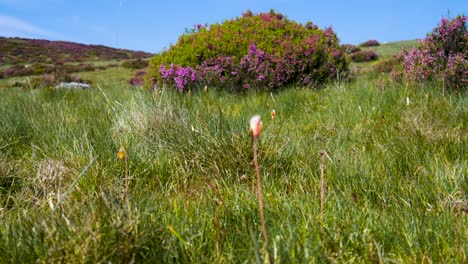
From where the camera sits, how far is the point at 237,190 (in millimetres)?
2562

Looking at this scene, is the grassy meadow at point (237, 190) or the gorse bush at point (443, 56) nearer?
the grassy meadow at point (237, 190)

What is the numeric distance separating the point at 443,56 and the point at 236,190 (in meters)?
5.37

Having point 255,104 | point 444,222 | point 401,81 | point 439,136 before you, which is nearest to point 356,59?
point 401,81

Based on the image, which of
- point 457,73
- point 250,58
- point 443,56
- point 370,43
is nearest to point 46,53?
point 370,43

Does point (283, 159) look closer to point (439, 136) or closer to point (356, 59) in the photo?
point (439, 136)

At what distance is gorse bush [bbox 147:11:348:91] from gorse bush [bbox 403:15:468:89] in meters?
2.11

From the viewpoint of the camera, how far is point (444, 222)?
5.97 ft

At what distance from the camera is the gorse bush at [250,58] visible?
803 centimetres

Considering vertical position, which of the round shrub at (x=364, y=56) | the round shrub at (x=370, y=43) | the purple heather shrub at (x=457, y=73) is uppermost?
the round shrub at (x=370, y=43)

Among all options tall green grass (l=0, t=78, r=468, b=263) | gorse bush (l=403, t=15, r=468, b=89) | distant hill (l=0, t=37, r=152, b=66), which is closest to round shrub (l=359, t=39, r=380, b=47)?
distant hill (l=0, t=37, r=152, b=66)

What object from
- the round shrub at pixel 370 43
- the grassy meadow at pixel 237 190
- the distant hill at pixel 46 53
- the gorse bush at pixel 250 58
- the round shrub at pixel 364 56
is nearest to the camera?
the grassy meadow at pixel 237 190

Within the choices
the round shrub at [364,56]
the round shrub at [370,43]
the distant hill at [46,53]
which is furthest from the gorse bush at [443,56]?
the distant hill at [46,53]

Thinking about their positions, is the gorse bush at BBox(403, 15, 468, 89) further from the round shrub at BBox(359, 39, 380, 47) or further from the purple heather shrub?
the round shrub at BBox(359, 39, 380, 47)

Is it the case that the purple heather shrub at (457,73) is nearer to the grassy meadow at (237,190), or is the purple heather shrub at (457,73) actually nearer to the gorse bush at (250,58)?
the grassy meadow at (237,190)
